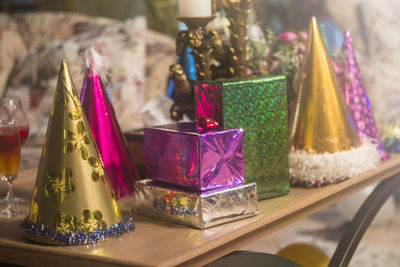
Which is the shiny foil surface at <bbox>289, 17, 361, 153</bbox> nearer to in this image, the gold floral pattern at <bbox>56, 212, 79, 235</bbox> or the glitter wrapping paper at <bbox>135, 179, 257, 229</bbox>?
the glitter wrapping paper at <bbox>135, 179, 257, 229</bbox>

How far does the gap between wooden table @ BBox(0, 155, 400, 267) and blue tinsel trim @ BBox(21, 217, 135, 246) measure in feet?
0.03

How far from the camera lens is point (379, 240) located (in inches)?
98.1

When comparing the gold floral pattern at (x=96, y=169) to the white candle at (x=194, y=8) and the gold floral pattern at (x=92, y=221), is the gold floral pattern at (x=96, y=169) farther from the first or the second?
the white candle at (x=194, y=8)

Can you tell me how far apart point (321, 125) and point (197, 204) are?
0.45m

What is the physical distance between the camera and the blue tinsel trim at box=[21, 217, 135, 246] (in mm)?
784

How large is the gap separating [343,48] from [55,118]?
2.59 ft

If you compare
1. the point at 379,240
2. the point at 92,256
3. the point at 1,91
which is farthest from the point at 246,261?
the point at 1,91

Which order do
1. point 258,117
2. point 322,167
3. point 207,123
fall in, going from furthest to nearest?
point 322,167 < point 258,117 < point 207,123

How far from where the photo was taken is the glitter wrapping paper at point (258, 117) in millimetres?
982

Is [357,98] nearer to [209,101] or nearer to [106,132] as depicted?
[209,101]

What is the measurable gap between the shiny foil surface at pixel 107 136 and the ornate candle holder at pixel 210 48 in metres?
0.18

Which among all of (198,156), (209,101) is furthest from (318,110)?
(198,156)

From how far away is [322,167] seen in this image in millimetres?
1127

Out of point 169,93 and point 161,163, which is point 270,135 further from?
point 169,93
